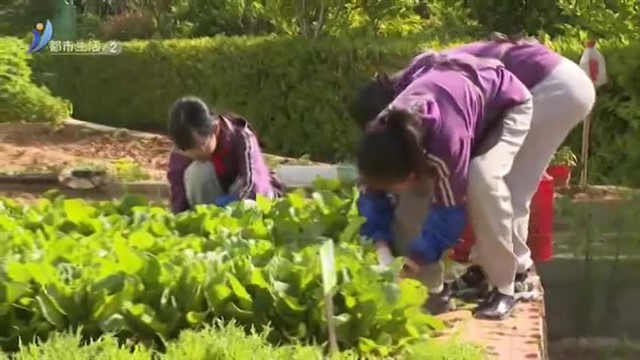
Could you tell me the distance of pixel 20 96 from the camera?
11.3m

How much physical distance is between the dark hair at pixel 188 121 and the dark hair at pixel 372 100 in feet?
2.56

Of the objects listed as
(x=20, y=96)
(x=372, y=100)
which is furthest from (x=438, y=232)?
(x=20, y=96)

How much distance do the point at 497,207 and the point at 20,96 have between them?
311 inches

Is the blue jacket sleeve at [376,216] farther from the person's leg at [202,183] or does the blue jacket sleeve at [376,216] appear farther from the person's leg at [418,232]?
the person's leg at [202,183]

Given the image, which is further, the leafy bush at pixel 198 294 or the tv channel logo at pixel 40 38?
the tv channel logo at pixel 40 38

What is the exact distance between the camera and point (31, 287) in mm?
3508

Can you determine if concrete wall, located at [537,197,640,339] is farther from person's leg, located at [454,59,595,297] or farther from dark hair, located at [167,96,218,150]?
dark hair, located at [167,96,218,150]

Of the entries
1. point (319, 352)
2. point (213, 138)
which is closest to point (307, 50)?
point (213, 138)

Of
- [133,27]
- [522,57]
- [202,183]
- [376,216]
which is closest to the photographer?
[376,216]

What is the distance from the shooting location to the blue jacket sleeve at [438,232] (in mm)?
4051

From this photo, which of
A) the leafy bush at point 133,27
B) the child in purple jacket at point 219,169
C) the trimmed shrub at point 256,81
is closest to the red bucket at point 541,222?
the child in purple jacket at point 219,169

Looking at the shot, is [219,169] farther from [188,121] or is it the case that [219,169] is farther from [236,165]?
[188,121]

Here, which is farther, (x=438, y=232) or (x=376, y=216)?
(x=376, y=216)

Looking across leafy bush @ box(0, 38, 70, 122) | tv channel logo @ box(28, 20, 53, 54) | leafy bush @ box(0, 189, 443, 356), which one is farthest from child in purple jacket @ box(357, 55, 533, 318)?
tv channel logo @ box(28, 20, 53, 54)
